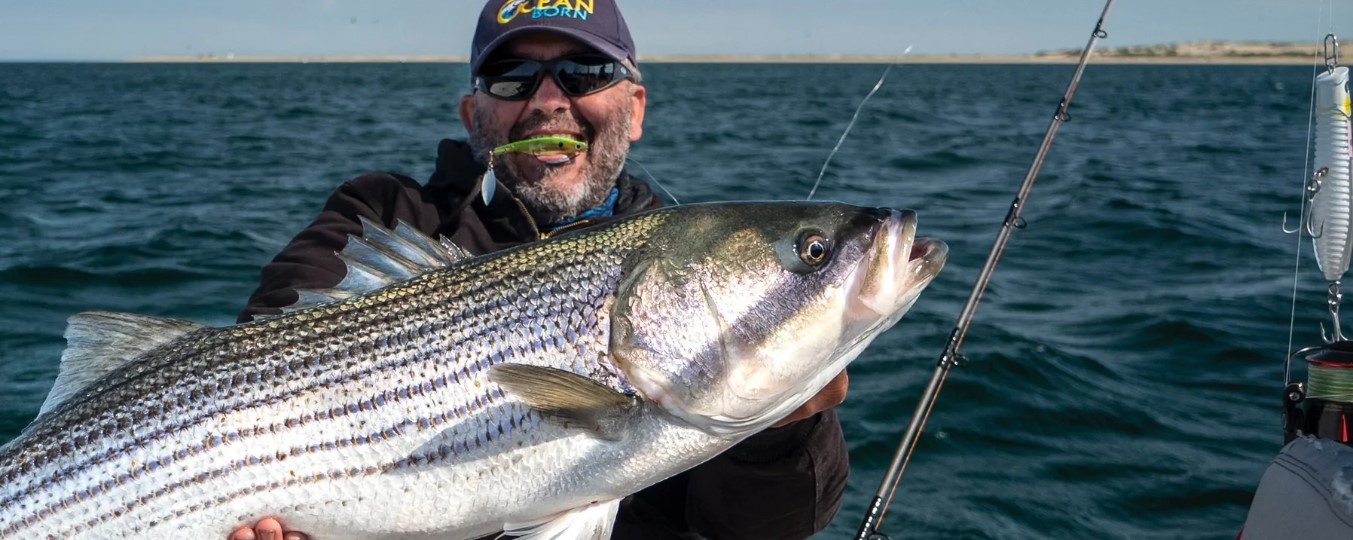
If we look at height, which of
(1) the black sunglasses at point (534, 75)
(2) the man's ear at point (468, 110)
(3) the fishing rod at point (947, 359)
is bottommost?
(3) the fishing rod at point (947, 359)

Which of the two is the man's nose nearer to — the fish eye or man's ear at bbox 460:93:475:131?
man's ear at bbox 460:93:475:131

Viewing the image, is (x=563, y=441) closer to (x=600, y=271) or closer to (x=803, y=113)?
(x=600, y=271)

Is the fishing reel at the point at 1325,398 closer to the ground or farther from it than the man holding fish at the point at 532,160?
closer to the ground

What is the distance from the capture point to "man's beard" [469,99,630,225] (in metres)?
4.18

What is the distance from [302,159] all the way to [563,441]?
21.1 m

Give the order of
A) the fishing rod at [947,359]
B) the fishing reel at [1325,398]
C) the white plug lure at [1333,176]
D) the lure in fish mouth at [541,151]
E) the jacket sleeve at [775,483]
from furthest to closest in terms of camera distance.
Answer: the fishing rod at [947,359]
the white plug lure at [1333,176]
the lure in fish mouth at [541,151]
the jacket sleeve at [775,483]
the fishing reel at [1325,398]

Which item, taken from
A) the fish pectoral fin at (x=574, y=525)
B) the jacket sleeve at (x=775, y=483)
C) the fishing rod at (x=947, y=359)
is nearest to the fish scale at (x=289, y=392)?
the fish pectoral fin at (x=574, y=525)

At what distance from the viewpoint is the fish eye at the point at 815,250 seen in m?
2.59

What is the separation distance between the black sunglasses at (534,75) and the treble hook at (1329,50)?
2807mm

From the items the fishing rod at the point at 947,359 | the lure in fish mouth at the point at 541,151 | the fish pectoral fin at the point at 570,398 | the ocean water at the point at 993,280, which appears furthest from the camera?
the ocean water at the point at 993,280

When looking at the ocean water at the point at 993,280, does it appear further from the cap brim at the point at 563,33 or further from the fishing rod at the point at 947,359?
the cap brim at the point at 563,33

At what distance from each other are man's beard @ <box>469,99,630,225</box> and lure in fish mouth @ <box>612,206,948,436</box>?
5.33 feet

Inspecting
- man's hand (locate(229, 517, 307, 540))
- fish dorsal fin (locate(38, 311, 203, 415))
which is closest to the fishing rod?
man's hand (locate(229, 517, 307, 540))

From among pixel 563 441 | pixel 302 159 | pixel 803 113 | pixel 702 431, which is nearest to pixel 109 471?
pixel 563 441
